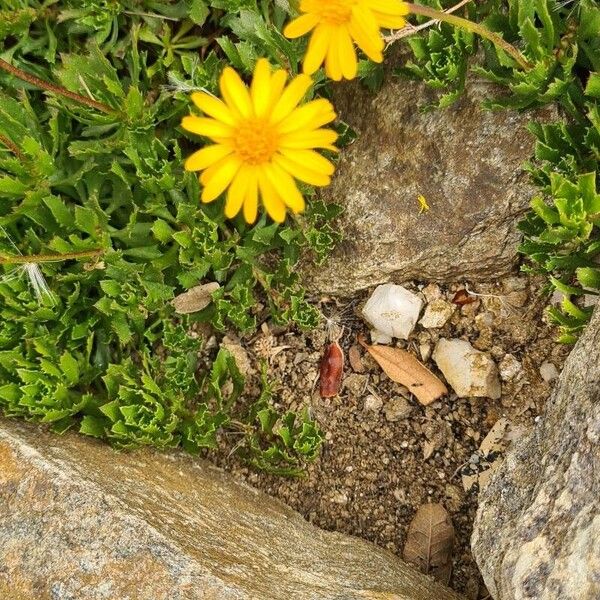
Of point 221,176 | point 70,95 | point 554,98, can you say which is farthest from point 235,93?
point 554,98

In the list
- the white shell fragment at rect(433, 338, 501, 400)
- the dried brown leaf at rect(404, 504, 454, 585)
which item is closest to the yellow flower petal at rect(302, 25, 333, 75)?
the white shell fragment at rect(433, 338, 501, 400)

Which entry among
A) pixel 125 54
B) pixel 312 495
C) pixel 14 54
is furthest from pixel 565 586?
pixel 14 54

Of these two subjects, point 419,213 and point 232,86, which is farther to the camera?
point 419,213

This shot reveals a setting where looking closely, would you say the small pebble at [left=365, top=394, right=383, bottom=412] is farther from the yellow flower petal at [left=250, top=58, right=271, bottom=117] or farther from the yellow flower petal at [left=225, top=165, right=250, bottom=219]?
the yellow flower petal at [left=250, top=58, right=271, bottom=117]

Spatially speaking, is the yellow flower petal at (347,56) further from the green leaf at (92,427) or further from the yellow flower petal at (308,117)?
the green leaf at (92,427)

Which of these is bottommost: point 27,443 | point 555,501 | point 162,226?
point 27,443

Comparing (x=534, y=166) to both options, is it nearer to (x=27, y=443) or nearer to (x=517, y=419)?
(x=517, y=419)

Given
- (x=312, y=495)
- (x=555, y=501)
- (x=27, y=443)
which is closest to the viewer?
(x=555, y=501)
